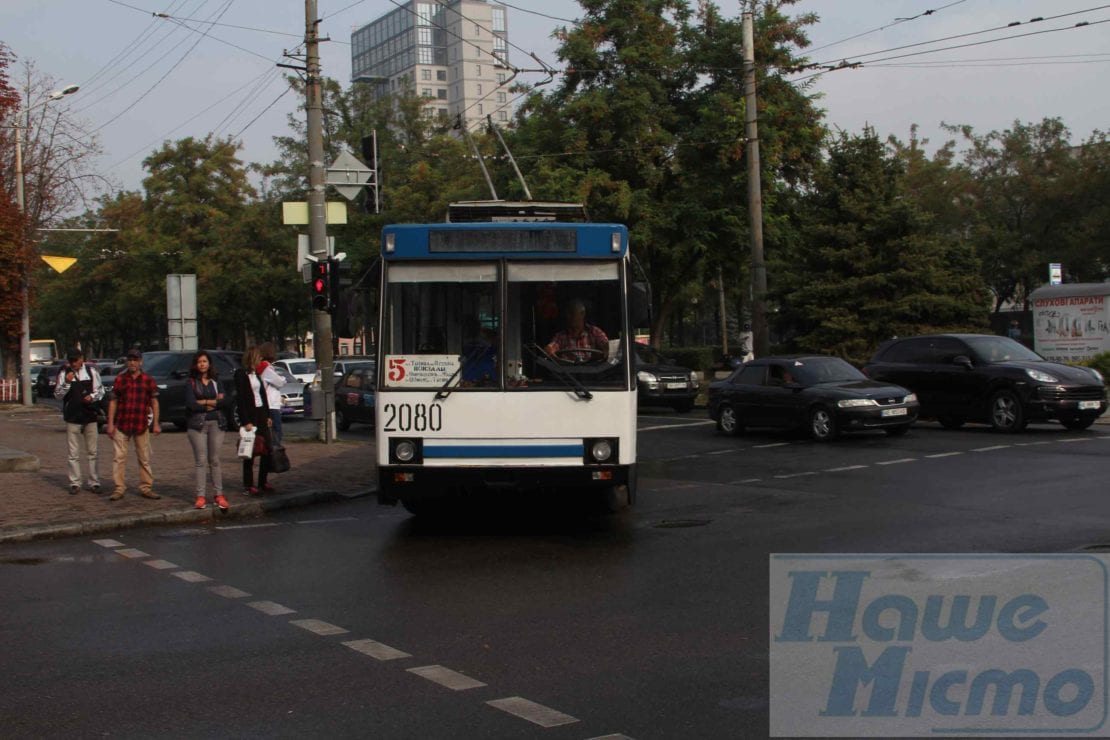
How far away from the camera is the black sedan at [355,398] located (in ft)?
89.9

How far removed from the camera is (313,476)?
56.3 ft

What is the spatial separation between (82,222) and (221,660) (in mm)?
66349

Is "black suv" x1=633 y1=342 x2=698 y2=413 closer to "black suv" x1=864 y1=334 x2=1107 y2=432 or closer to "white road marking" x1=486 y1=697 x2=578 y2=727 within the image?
"black suv" x1=864 y1=334 x2=1107 y2=432

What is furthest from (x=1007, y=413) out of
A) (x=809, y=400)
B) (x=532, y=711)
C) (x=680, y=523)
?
(x=532, y=711)

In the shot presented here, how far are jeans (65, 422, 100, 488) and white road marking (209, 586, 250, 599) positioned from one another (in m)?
6.72

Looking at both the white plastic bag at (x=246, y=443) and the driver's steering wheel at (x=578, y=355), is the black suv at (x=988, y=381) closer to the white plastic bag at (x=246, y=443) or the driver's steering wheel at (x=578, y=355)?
the driver's steering wheel at (x=578, y=355)

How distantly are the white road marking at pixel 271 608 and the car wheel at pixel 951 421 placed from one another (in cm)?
1668

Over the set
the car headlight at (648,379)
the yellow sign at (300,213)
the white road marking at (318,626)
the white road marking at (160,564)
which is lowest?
the white road marking at (160,564)

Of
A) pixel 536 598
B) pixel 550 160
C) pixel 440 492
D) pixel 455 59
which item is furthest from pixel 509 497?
pixel 455 59

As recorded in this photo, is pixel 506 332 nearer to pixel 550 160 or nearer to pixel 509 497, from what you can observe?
pixel 509 497

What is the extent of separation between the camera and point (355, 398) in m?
27.7

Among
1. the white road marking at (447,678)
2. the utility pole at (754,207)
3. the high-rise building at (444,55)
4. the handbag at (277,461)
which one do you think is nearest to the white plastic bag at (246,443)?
the handbag at (277,461)

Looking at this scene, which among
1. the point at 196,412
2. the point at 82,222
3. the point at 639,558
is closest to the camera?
the point at 639,558

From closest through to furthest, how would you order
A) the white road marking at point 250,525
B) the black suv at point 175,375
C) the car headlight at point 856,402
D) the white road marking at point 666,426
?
the white road marking at point 250,525 < the car headlight at point 856,402 < the white road marking at point 666,426 < the black suv at point 175,375
